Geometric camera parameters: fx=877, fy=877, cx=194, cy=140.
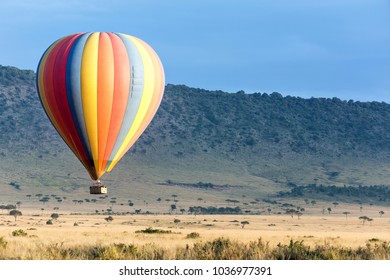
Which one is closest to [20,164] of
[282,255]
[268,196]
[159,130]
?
[159,130]

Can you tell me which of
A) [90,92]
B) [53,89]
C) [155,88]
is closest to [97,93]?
[90,92]

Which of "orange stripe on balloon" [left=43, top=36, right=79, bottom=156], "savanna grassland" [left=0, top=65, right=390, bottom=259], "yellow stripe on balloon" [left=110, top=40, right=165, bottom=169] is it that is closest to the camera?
"orange stripe on balloon" [left=43, top=36, right=79, bottom=156]

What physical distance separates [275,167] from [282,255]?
483 feet

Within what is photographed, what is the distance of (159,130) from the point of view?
186 m

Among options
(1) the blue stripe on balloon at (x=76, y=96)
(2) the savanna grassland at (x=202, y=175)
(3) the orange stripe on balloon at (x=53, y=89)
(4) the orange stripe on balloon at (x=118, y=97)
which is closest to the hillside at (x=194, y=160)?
(2) the savanna grassland at (x=202, y=175)

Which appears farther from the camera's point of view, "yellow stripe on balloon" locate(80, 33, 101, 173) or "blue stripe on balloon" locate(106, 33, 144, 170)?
"blue stripe on balloon" locate(106, 33, 144, 170)

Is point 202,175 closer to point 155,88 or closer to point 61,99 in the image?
point 155,88

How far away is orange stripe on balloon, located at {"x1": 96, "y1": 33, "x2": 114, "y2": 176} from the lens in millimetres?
40375

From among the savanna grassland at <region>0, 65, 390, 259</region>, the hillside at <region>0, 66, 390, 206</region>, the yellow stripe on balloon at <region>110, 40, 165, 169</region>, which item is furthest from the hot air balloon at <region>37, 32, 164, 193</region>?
the hillside at <region>0, 66, 390, 206</region>

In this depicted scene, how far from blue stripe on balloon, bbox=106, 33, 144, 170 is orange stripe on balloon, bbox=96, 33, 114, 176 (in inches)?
29.4

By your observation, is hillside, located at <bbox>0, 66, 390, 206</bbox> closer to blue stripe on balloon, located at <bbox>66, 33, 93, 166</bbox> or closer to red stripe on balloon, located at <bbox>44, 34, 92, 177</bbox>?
red stripe on balloon, located at <bbox>44, 34, 92, 177</bbox>

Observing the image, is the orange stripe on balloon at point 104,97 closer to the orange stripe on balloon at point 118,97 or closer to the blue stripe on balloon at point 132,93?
the orange stripe on balloon at point 118,97

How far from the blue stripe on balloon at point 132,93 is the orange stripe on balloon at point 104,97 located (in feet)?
2.45

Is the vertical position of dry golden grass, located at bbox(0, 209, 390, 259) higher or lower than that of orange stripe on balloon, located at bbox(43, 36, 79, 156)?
lower
